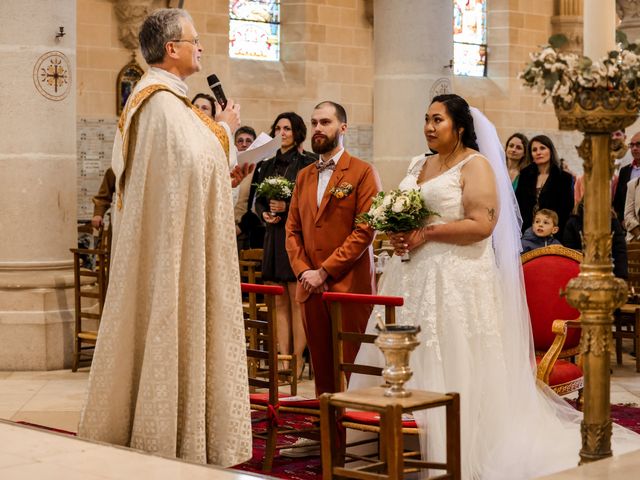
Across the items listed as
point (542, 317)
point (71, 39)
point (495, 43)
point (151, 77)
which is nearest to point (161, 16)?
point (151, 77)

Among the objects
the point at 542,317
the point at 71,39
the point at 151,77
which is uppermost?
the point at 71,39

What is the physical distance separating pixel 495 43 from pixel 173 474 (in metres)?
12.6

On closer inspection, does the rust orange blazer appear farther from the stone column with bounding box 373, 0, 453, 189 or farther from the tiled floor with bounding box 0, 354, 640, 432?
the stone column with bounding box 373, 0, 453, 189

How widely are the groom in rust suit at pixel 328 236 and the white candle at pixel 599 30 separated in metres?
2.50

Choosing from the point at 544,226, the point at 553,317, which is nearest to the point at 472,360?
the point at 553,317

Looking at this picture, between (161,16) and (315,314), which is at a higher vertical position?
(161,16)

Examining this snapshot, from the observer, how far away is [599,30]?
424 cm

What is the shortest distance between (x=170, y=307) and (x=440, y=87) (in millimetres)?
6540

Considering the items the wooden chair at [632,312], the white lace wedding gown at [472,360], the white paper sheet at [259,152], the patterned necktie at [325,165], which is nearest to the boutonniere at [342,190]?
the patterned necktie at [325,165]

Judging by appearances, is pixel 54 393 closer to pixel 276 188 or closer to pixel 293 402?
pixel 276 188

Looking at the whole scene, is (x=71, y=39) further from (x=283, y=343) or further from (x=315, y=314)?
(x=315, y=314)

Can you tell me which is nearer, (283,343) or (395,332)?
(395,332)

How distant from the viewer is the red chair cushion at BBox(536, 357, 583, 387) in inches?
249

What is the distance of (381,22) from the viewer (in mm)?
10930
